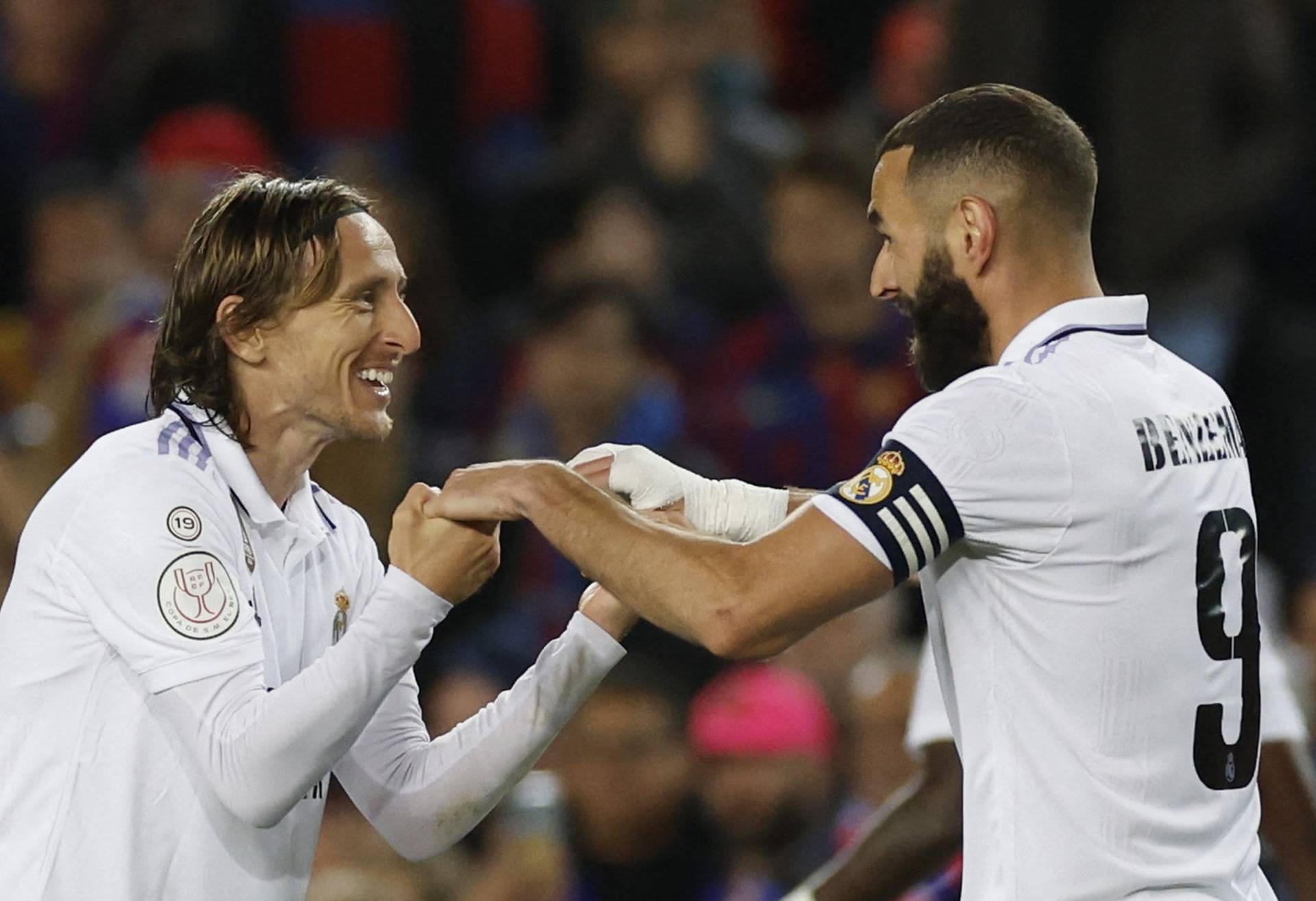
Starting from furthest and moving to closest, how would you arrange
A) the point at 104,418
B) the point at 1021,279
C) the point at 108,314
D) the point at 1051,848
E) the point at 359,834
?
the point at 108,314
the point at 104,418
the point at 359,834
the point at 1021,279
the point at 1051,848

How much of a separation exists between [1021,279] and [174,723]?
58.0 inches

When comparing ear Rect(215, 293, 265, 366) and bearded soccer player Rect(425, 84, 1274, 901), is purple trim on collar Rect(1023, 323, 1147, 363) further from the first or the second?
ear Rect(215, 293, 265, 366)

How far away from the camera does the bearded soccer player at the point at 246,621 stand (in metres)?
3.15

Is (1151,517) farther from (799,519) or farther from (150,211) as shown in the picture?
(150,211)

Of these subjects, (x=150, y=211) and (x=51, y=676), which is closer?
(x=51, y=676)

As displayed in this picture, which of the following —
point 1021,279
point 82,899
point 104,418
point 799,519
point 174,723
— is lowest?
point 104,418

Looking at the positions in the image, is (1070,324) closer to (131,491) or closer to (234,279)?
(234,279)

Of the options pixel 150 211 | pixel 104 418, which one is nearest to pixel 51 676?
pixel 104 418

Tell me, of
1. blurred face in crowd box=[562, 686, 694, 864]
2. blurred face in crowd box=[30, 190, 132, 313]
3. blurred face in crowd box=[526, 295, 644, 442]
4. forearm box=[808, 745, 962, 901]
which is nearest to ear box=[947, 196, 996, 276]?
forearm box=[808, 745, 962, 901]

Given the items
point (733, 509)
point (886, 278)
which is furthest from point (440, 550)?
point (886, 278)

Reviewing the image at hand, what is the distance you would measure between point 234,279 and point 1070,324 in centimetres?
136

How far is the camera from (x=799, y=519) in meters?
3.14

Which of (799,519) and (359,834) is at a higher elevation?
(799,519)

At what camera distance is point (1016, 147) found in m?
3.28
